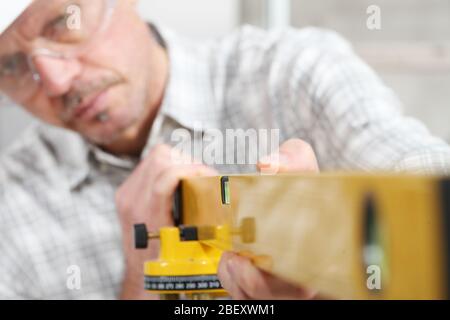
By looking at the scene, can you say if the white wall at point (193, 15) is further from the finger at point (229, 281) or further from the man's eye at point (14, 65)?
the finger at point (229, 281)

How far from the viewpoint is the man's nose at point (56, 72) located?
0.96 m

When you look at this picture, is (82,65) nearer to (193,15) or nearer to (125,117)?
(125,117)

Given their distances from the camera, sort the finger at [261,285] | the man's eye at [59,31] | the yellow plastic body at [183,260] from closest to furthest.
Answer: the finger at [261,285], the yellow plastic body at [183,260], the man's eye at [59,31]

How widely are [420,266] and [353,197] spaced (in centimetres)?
4

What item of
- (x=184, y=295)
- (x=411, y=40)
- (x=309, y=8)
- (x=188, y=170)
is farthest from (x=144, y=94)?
(x=411, y=40)

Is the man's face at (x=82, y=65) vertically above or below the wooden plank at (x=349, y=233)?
above

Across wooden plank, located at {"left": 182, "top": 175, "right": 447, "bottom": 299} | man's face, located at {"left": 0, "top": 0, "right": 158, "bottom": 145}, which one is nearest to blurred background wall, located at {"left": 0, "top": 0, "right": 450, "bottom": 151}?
man's face, located at {"left": 0, "top": 0, "right": 158, "bottom": 145}

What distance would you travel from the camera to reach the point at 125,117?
1116mm

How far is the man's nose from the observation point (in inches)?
38.0

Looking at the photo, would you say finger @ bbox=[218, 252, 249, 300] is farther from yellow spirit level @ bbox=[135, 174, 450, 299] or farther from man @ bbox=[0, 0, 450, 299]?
man @ bbox=[0, 0, 450, 299]

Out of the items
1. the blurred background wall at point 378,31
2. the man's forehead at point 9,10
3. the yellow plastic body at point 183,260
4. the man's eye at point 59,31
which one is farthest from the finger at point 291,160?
the blurred background wall at point 378,31

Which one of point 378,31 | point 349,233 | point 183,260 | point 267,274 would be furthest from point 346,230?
point 378,31

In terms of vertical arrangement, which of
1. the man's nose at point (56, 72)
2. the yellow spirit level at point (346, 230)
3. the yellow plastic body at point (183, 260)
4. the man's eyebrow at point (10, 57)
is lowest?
the yellow plastic body at point (183, 260)

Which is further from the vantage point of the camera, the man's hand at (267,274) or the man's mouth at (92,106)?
the man's mouth at (92,106)
